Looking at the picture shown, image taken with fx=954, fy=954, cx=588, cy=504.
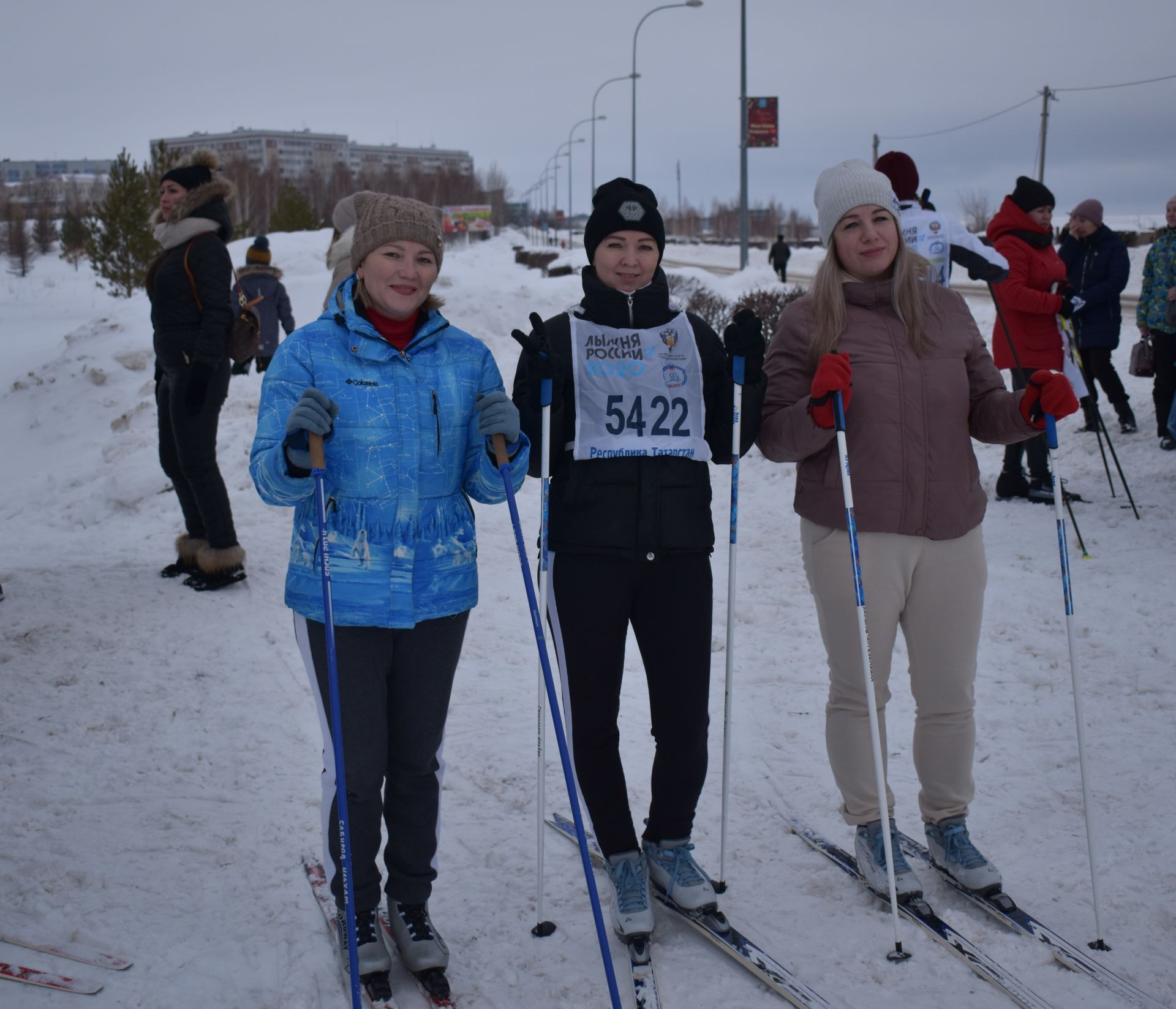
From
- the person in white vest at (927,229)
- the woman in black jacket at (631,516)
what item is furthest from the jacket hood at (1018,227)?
the woman in black jacket at (631,516)

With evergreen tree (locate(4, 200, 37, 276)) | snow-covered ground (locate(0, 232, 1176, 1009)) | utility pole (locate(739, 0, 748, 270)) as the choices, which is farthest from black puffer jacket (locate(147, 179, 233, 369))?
evergreen tree (locate(4, 200, 37, 276))

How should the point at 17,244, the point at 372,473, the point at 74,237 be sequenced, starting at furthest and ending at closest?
the point at 74,237 → the point at 17,244 → the point at 372,473

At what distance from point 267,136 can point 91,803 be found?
16434cm

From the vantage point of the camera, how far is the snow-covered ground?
2.69m

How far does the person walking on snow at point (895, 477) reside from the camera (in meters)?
2.90

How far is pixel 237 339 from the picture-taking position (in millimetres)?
5477

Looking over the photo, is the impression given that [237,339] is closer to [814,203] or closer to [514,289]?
[814,203]

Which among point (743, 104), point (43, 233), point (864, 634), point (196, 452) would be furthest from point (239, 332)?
point (43, 233)

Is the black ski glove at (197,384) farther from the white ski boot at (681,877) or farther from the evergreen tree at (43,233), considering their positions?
the evergreen tree at (43,233)

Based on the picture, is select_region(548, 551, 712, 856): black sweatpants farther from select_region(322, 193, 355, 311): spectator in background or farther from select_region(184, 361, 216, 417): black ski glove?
select_region(184, 361, 216, 417): black ski glove

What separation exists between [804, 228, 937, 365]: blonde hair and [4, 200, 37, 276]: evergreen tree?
154 ft

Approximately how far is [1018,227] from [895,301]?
14.0ft

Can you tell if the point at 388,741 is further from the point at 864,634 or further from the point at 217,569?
the point at 217,569

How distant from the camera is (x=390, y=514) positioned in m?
2.53
